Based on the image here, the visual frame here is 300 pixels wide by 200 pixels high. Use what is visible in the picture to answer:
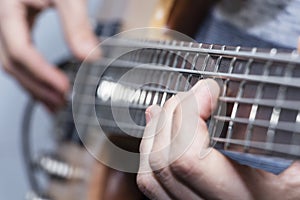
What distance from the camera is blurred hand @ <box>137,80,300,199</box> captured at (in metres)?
0.23

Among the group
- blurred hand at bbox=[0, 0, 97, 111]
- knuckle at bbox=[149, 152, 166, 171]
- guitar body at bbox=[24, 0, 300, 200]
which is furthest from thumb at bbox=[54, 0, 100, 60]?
knuckle at bbox=[149, 152, 166, 171]

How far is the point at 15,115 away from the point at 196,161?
1.78 feet

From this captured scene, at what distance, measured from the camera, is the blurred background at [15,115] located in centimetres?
74

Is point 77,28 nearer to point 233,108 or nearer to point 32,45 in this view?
point 32,45

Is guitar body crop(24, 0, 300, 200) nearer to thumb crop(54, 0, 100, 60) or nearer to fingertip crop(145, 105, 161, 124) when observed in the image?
fingertip crop(145, 105, 161, 124)

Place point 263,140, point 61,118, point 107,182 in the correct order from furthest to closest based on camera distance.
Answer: point 61,118 < point 107,182 < point 263,140

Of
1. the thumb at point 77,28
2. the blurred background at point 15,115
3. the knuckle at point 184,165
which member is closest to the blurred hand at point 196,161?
the knuckle at point 184,165

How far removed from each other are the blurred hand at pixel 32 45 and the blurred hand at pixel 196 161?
0.92 feet

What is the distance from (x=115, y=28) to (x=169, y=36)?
12.4 inches

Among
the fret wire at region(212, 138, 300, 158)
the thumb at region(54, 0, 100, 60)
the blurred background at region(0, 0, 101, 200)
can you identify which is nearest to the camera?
the fret wire at region(212, 138, 300, 158)

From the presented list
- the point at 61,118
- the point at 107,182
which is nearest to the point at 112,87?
the point at 107,182

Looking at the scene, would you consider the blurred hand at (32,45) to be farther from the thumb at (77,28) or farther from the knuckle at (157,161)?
the knuckle at (157,161)

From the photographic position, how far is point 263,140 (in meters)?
0.21

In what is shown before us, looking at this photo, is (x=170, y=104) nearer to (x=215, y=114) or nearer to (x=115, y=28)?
(x=215, y=114)
